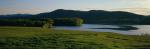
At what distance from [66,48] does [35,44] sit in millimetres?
4159

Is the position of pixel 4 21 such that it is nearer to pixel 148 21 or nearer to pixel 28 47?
pixel 28 47

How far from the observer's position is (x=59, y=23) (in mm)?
146625

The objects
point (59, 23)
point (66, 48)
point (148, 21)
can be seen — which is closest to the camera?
point (66, 48)

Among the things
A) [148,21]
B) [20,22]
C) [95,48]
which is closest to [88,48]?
[95,48]

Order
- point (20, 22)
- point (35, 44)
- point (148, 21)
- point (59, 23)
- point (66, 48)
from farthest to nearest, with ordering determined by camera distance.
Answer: point (148, 21) < point (59, 23) < point (20, 22) < point (35, 44) < point (66, 48)

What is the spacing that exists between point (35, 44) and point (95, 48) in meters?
6.08

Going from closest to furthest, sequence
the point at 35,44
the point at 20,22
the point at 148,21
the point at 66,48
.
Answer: the point at 66,48 < the point at 35,44 < the point at 20,22 < the point at 148,21

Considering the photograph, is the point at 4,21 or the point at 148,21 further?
the point at 148,21

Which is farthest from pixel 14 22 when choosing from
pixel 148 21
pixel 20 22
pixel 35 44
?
pixel 148 21

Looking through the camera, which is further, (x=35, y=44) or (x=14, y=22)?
(x=14, y=22)

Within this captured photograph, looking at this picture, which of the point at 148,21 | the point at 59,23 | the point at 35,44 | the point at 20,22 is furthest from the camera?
the point at 148,21

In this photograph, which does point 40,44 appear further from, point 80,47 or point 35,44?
point 80,47

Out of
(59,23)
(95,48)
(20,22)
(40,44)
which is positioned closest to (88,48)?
(95,48)

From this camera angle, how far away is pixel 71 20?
499ft
